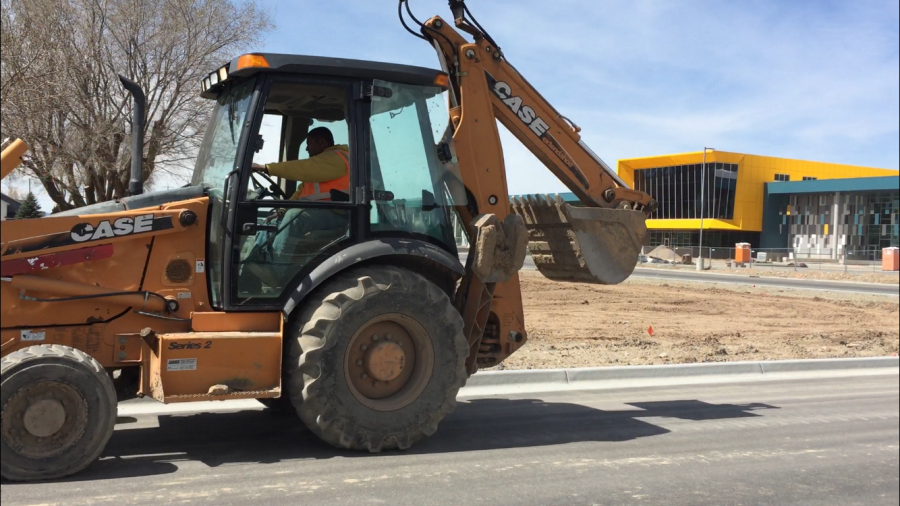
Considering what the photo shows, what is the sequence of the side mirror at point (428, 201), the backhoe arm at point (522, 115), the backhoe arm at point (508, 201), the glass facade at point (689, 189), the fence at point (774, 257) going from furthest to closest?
the glass facade at point (689, 189), the fence at point (774, 257), the backhoe arm at point (522, 115), the backhoe arm at point (508, 201), the side mirror at point (428, 201)

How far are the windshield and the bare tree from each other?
3814 millimetres

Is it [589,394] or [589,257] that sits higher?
[589,257]

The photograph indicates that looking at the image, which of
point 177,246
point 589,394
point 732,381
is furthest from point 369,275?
point 732,381

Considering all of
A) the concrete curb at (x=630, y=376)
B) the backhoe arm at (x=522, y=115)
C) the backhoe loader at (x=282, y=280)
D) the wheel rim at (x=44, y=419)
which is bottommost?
the concrete curb at (x=630, y=376)

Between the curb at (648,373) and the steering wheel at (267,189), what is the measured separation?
344cm

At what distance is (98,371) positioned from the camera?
17.4 feet

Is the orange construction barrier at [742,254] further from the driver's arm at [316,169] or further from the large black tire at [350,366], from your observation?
the driver's arm at [316,169]

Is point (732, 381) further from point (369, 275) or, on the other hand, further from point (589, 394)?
point (369, 275)

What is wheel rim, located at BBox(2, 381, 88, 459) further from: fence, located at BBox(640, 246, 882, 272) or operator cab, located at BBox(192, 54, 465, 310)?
fence, located at BBox(640, 246, 882, 272)

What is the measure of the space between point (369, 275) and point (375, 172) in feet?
2.72

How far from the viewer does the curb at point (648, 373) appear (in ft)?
30.1

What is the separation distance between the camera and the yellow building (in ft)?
204

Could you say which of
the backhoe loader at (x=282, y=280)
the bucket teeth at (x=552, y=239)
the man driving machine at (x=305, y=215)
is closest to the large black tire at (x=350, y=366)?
the backhoe loader at (x=282, y=280)

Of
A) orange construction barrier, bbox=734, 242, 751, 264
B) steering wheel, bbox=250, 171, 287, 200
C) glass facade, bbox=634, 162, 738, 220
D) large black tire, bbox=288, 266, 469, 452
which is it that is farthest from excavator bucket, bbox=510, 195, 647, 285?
glass facade, bbox=634, 162, 738, 220
